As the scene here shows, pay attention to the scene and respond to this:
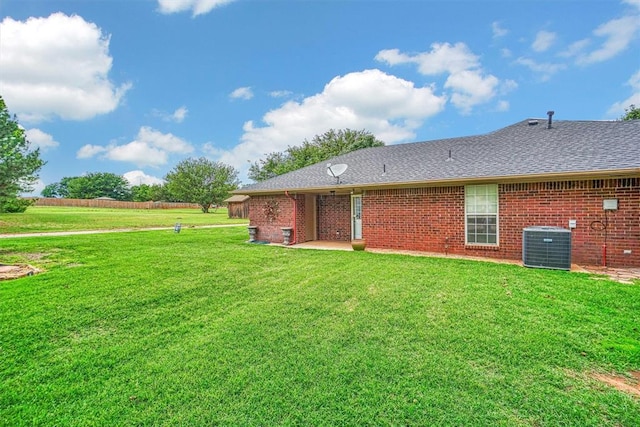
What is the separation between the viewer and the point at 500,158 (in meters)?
9.31

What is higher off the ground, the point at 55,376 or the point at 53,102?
the point at 53,102

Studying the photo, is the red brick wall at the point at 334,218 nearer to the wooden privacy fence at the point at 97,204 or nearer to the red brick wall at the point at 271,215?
the red brick wall at the point at 271,215

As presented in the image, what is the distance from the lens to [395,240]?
32.6ft

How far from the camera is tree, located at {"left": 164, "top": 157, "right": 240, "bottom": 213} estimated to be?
4625cm

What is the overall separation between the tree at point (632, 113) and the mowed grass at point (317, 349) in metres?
23.1

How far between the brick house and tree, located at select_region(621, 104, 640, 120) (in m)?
16.0

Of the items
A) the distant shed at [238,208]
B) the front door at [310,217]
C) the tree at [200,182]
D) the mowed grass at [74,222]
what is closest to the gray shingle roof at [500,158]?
the front door at [310,217]

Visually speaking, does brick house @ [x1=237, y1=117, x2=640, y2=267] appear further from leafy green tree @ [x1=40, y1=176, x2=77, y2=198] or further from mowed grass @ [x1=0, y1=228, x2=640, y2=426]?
leafy green tree @ [x1=40, y1=176, x2=77, y2=198]

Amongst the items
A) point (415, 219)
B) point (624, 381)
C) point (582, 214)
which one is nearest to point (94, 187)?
point (415, 219)

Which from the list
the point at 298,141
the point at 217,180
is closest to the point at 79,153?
the point at 217,180

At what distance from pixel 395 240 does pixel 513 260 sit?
131 inches

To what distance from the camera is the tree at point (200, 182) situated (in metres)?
46.2

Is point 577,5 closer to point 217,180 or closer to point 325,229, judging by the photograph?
point 325,229

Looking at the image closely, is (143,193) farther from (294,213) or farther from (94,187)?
(294,213)
